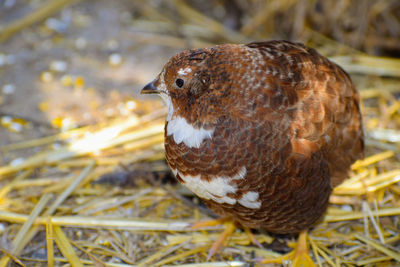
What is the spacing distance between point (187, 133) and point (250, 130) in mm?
307

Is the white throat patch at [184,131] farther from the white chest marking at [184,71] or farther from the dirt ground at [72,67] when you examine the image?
the dirt ground at [72,67]

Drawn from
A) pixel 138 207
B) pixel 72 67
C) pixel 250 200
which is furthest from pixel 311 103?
pixel 72 67

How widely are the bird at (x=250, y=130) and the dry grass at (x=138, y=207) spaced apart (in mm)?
530

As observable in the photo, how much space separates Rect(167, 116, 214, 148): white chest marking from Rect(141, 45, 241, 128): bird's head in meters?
0.03

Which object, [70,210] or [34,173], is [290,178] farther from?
[34,173]

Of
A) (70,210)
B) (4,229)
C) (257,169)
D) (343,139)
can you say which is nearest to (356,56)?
(343,139)

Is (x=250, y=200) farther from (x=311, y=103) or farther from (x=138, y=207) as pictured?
(x=138, y=207)

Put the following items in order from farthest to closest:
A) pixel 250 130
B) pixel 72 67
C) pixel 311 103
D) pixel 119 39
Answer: pixel 119 39 → pixel 72 67 → pixel 311 103 → pixel 250 130

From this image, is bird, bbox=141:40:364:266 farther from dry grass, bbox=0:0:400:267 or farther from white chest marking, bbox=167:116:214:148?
dry grass, bbox=0:0:400:267

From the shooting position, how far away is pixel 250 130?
2029 millimetres

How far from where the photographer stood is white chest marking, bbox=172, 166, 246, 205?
2.05 metres

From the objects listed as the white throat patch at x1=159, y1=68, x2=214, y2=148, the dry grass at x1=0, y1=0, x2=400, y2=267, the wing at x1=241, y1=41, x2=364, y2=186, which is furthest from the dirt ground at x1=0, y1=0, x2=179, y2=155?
the wing at x1=241, y1=41, x2=364, y2=186

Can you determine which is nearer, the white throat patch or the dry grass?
the white throat patch

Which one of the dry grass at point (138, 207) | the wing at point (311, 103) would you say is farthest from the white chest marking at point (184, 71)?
the dry grass at point (138, 207)
